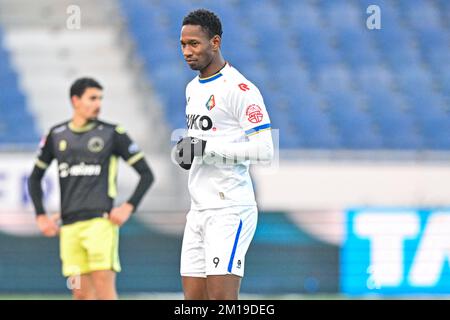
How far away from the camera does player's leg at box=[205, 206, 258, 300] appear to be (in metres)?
6.07

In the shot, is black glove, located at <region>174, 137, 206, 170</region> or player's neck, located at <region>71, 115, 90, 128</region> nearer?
black glove, located at <region>174, 137, 206, 170</region>

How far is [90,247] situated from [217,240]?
9.33 ft

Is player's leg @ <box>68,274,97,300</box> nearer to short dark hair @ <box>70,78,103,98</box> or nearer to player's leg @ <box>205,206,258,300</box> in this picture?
short dark hair @ <box>70,78,103,98</box>

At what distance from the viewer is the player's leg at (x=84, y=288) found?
873 centimetres

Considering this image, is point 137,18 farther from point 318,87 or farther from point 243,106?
point 243,106

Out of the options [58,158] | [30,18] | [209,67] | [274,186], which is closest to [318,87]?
[274,186]

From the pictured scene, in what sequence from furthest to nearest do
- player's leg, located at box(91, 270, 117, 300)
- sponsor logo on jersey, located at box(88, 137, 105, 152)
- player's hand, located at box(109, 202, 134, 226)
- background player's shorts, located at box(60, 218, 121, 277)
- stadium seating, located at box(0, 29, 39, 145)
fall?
1. stadium seating, located at box(0, 29, 39, 145)
2. sponsor logo on jersey, located at box(88, 137, 105, 152)
3. player's hand, located at box(109, 202, 134, 226)
4. background player's shorts, located at box(60, 218, 121, 277)
5. player's leg, located at box(91, 270, 117, 300)

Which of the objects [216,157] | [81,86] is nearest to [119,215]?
[81,86]

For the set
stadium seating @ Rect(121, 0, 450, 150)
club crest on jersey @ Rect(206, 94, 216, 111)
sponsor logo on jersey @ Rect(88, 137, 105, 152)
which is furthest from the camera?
stadium seating @ Rect(121, 0, 450, 150)

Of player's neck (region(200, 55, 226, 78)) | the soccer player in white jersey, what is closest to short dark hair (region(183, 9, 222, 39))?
the soccer player in white jersey

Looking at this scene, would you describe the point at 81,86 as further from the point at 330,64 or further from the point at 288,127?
the point at 330,64

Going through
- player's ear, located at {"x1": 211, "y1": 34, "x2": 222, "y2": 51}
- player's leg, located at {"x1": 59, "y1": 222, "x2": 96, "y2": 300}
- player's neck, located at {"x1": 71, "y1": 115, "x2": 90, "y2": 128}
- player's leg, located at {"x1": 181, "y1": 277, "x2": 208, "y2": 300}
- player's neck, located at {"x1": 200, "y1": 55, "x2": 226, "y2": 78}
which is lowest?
player's leg, located at {"x1": 59, "y1": 222, "x2": 96, "y2": 300}

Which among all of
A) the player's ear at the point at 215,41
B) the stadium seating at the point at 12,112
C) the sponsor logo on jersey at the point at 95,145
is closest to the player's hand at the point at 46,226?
the sponsor logo on jersey at the point at 95,145

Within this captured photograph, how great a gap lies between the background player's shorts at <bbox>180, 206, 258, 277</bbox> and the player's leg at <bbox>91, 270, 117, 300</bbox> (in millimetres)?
2483
